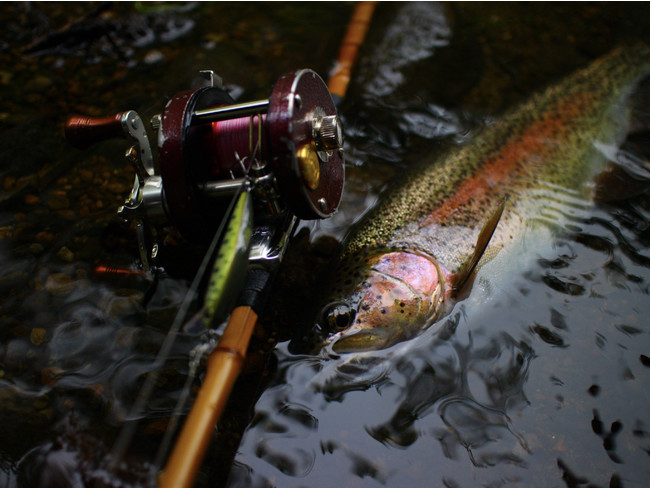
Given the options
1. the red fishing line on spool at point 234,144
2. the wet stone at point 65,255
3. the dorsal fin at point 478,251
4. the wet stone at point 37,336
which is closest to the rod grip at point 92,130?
the red fishing line on spool at point 234,144

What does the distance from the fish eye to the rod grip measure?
1.22 meters

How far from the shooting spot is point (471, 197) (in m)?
3.00

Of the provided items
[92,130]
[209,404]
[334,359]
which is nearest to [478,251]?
[334,359]

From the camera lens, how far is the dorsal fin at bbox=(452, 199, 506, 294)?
2.51 metres

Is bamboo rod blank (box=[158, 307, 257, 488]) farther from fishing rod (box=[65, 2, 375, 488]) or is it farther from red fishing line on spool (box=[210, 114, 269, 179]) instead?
red fishing line on spool (box=[210, 114, 269, 179])

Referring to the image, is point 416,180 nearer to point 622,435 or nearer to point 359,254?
point 359,254

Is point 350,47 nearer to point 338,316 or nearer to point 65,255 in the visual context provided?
point 338,316

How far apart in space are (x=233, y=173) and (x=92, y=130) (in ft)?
2.18

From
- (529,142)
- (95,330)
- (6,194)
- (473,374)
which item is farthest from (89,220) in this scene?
(529,142)

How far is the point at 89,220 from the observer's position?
2947mm

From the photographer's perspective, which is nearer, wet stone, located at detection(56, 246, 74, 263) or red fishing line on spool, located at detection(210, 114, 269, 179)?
red fishing line on spool, located at detection(210, 114, 269, 179)

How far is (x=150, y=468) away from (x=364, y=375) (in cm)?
97

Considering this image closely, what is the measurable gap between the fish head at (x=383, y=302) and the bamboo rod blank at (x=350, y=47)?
58.6 inches

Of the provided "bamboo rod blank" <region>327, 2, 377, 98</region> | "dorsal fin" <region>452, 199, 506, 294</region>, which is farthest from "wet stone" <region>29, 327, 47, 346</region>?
"bamboo rod blank" <region>327, 2, 377, 98</region>
